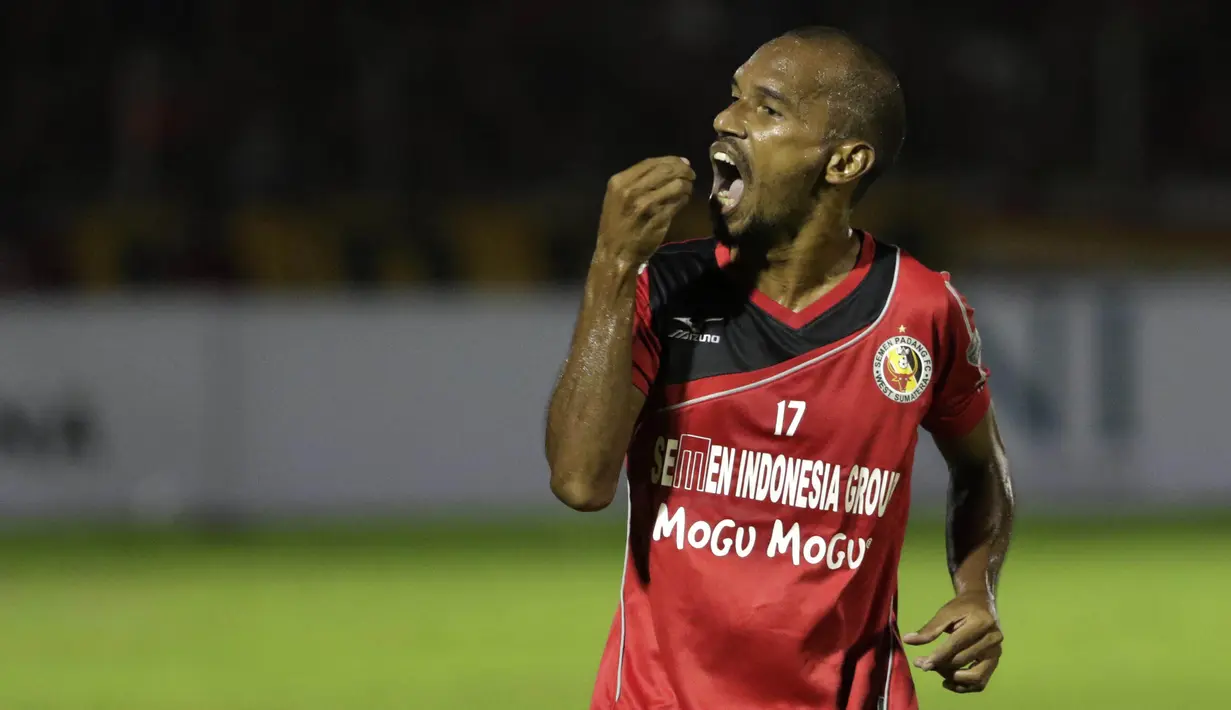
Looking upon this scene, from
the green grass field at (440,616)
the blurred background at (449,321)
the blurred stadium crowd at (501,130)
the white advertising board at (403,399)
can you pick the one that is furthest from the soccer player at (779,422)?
the blurred stadium crowd at (501,130)

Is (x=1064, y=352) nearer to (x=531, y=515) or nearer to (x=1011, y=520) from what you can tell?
(x=531, y=515)

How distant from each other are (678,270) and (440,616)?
689 centimetres

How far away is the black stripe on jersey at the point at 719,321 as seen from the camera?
3.03 m

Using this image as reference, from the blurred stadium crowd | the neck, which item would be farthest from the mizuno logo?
the blurred stadium crowd

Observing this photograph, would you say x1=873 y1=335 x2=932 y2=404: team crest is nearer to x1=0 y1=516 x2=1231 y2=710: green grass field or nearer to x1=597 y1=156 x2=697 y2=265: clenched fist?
x1=597 y1=156 x2=697 y2=265: clenched fist

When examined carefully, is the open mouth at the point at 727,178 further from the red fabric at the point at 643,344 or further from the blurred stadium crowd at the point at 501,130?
the blurred stadium crowd at the point at 501,130

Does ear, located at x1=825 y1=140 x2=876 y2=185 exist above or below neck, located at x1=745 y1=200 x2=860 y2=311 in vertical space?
above

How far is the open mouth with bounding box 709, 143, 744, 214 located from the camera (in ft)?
9.72

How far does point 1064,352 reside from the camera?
13.9 metres

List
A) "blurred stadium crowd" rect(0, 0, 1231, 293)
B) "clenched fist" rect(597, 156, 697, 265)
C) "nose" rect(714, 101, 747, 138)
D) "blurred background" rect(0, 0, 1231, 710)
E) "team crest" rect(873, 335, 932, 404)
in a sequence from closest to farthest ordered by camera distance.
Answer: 1. "clenched fist" rect(597, 156, 697, 265)
2. "nose" rect(714, 101, 747, 138)
3. "team crest" rect(873, 335, 932, 404)
4. "blurred background" rect(0, 0, 1231, 710)
5. "blurred stadium crowd" rect(0, 0, 1231, 293)

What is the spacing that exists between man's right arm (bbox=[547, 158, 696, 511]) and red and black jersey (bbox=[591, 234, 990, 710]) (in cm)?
15

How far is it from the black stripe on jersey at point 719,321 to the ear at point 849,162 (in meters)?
0.21

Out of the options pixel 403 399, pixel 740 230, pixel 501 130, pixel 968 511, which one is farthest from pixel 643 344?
pixel 501 130

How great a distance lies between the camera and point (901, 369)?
3092 millimetres
